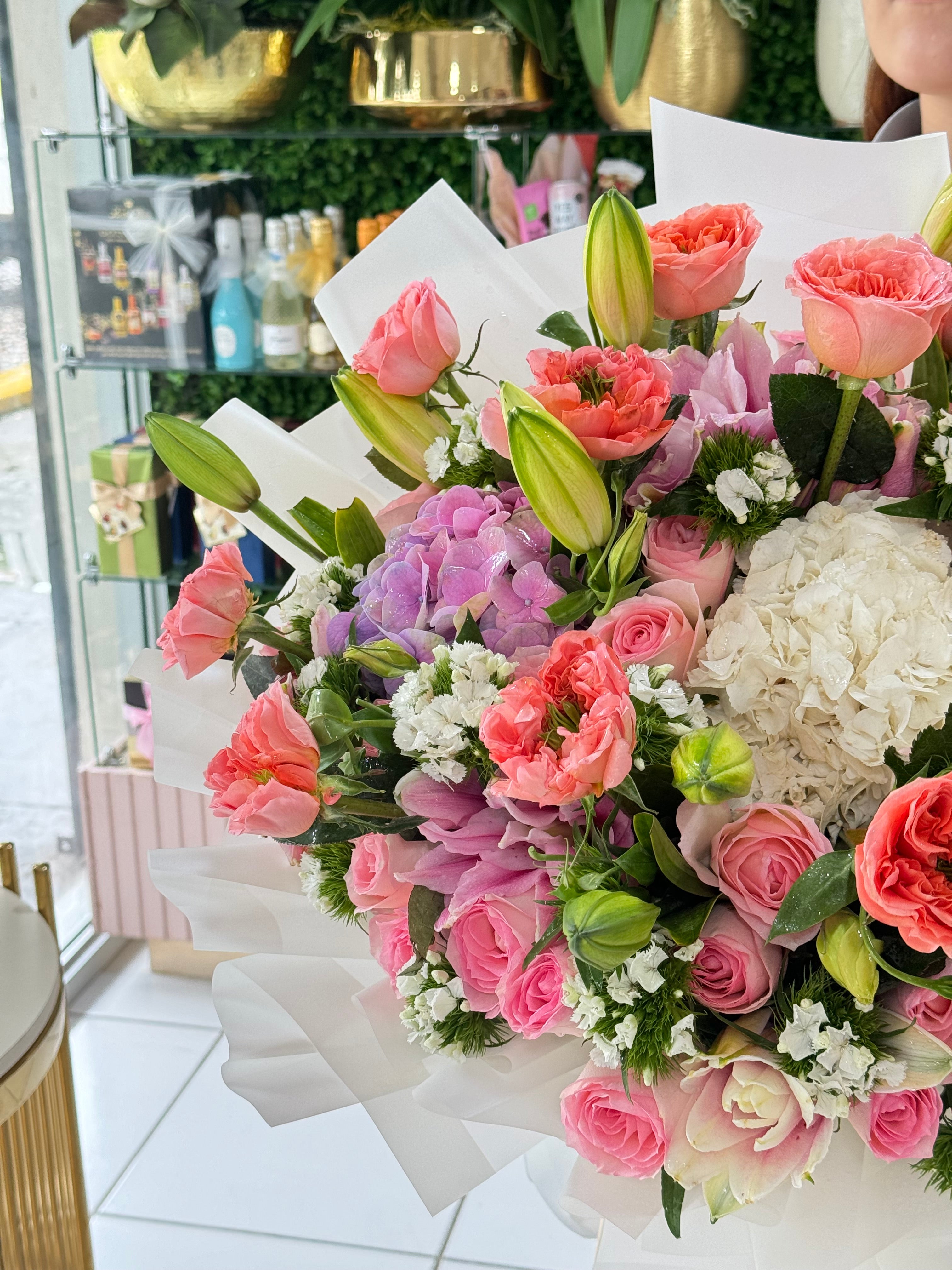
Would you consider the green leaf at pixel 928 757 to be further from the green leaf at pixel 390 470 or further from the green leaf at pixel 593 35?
the green leaf at pixel 593 35

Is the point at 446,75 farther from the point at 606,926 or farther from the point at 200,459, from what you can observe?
the point at 606,926

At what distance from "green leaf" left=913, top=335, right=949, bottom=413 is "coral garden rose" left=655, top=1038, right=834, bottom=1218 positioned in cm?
30

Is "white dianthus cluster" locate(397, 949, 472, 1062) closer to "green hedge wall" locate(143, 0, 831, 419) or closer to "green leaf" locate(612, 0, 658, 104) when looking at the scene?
"green leaf" locate(612, 0, 658, 104)

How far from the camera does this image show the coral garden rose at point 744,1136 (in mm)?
440

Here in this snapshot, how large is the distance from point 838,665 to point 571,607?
11 cm

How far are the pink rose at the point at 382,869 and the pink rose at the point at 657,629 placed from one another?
0.42 feet

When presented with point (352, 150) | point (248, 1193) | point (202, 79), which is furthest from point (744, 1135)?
point (352, 150)

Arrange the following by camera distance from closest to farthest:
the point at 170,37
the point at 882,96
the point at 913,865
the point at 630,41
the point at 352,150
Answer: the point at 913,865
the point at 882,96
the point at 630,41
the point at 170,37
the point at 352,150

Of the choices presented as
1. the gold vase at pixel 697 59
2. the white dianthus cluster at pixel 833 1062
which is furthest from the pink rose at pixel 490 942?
the gold vase at pixel 697 59

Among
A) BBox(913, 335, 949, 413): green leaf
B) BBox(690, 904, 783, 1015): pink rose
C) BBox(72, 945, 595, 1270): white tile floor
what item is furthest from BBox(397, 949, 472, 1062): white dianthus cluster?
BBox(72, 945, 595, 1270): white tile floor

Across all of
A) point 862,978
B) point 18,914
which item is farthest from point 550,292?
point 18,914

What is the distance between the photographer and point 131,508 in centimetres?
229

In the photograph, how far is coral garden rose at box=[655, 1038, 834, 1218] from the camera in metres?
0.44

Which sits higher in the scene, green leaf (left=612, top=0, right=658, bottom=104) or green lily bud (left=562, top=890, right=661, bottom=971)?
green leaf (left=612, top=0, right=658, bottom=104)
